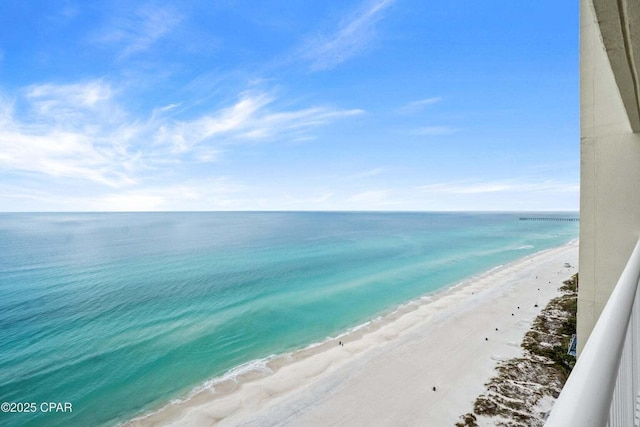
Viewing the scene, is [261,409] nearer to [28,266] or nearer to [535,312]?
[535,312]

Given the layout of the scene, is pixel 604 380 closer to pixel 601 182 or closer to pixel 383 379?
pixel 601 182

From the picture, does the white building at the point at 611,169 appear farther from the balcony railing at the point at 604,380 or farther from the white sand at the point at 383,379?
the white sand at the point at 383,379

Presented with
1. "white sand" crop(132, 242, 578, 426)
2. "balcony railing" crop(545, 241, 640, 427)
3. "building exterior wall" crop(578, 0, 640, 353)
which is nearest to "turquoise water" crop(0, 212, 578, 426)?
"white sand" crop(132, 242, 578, 426)

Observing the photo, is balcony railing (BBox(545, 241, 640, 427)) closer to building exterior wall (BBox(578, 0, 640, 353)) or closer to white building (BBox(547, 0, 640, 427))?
white building (BBox(547, 0, 640, 427))

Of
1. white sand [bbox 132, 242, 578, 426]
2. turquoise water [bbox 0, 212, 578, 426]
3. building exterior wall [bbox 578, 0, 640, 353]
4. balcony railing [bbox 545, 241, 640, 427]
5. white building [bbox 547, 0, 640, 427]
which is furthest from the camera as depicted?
turquoise water [bbox 0, 212, 578, 426]

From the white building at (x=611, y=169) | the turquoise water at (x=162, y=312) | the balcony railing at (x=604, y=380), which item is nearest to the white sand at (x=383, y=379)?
the turquoise water at (x=162, y=312)
